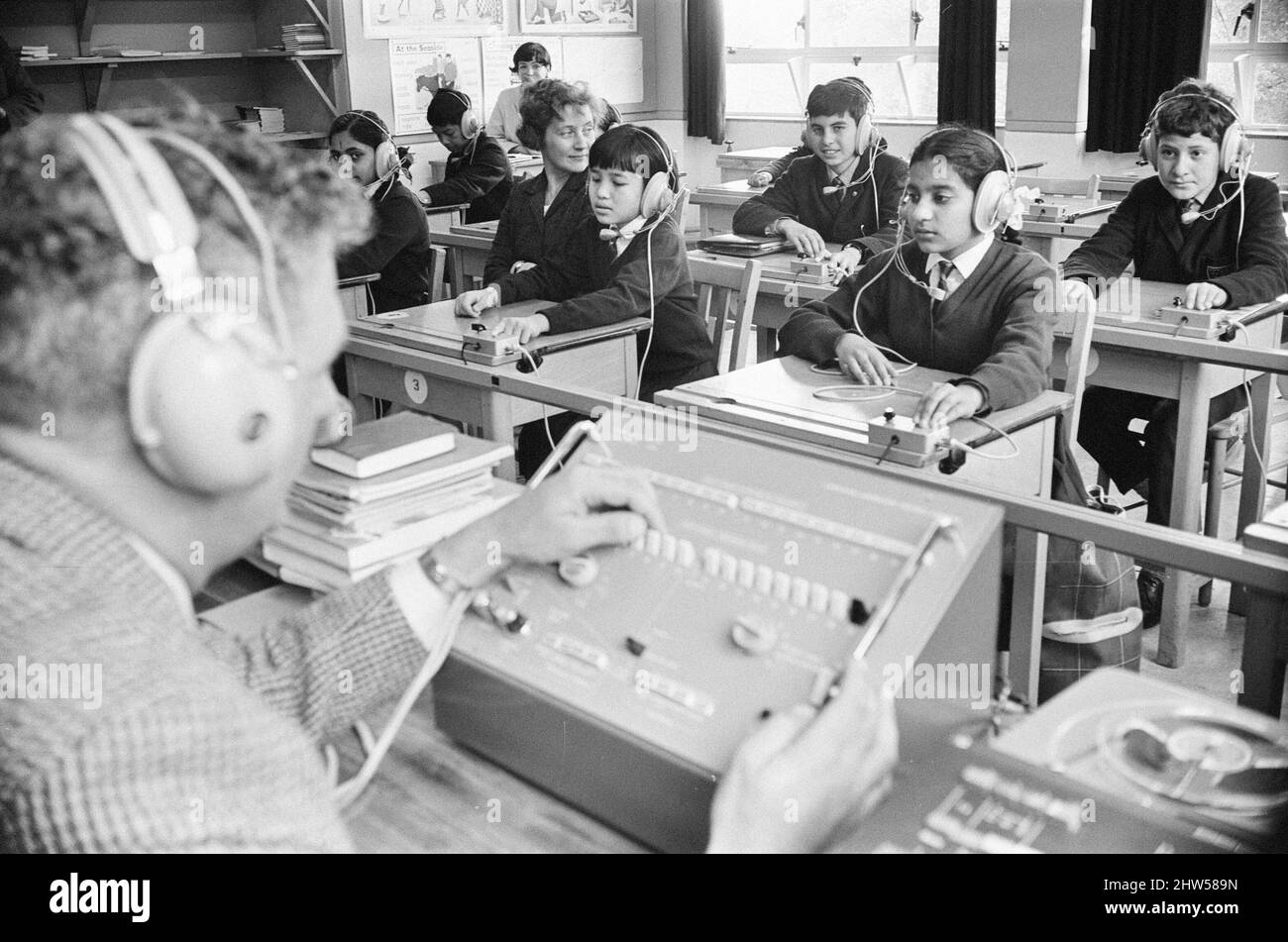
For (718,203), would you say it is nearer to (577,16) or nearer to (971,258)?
(971,258)

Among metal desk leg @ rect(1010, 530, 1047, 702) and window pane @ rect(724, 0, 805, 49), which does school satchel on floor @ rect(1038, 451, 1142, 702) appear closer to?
metal desk leg @ rect(1010, 530, 1047, 702)

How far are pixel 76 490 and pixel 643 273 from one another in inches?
Answer: 93.6

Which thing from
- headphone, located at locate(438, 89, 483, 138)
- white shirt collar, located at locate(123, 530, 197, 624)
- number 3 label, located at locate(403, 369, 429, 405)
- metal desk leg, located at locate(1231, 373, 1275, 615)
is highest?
headphone, located at locate(438, 89, 483, 138)

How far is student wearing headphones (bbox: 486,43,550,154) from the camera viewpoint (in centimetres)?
641

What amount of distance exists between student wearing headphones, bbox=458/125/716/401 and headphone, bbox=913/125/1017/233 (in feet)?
2.77

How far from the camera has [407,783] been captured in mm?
979

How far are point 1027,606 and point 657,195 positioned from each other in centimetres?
168

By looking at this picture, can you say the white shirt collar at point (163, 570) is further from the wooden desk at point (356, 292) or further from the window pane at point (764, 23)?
the window pane at point (764, 23)

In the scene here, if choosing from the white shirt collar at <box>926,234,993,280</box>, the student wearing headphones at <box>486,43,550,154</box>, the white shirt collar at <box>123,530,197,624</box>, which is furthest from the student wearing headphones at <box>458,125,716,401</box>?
the student wearing headphones at <box>486,43,550,154</box>

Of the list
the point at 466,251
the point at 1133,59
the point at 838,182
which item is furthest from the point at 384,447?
the point at 1133,59

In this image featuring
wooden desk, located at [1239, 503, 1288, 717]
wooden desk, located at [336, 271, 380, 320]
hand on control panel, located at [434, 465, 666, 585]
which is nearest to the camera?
hand on control panel, located at [434, 465, 666, 585]

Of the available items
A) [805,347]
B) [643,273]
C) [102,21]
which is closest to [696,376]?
[643,273]

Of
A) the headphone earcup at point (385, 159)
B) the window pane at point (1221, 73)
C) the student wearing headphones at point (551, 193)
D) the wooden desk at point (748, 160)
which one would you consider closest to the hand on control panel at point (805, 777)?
the student wearing headphones at point (551, 193)

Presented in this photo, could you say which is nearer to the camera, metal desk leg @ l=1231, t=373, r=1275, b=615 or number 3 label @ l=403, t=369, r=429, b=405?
number 3 label @ l=403, t=369, r=429, b=405
